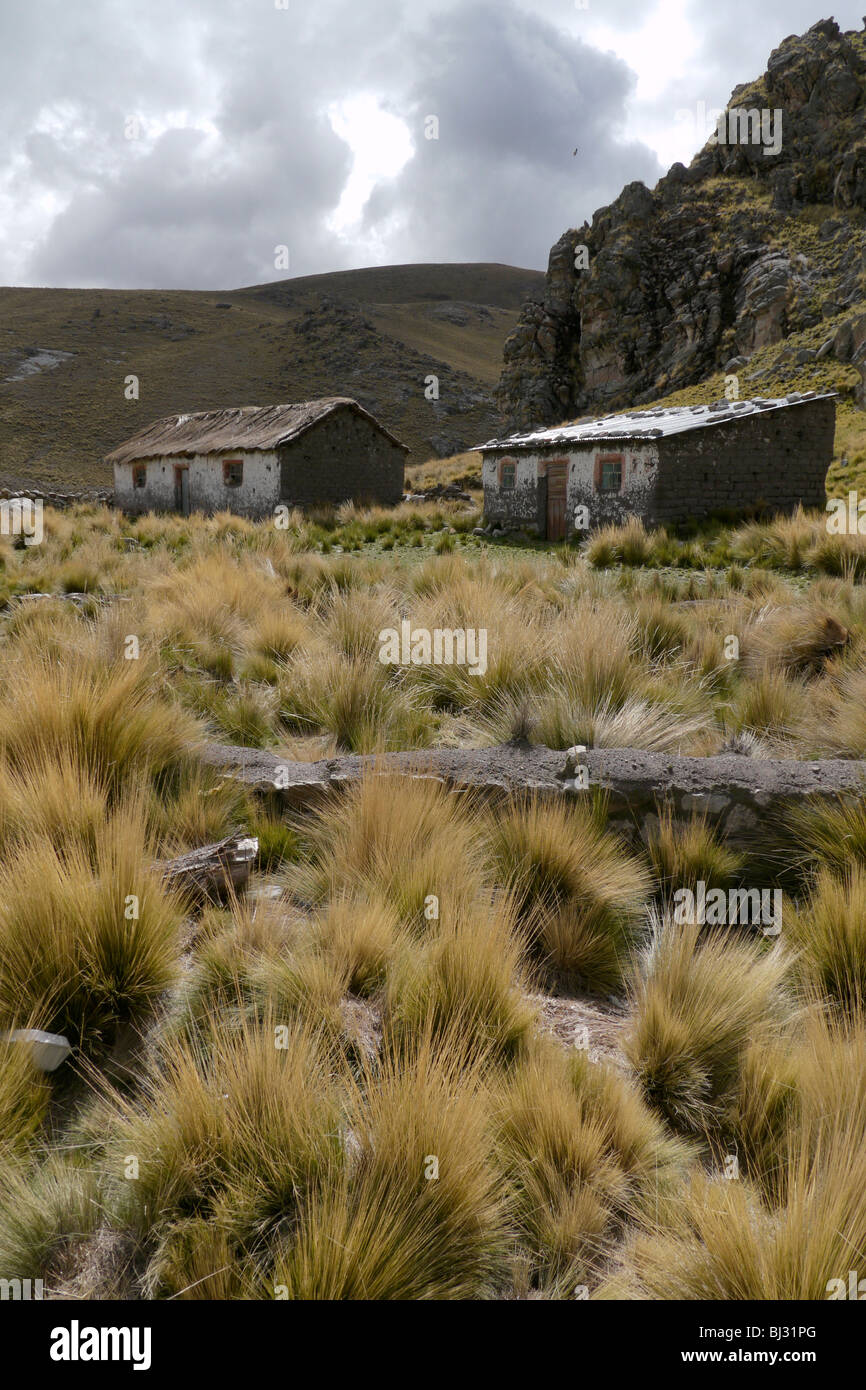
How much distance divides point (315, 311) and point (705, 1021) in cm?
7474

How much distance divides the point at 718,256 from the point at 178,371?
35634 millimetres

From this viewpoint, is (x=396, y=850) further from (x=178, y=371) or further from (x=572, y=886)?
(x=178, y=371)

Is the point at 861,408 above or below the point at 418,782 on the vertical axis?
above

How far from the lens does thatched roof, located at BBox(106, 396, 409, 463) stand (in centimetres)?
2223

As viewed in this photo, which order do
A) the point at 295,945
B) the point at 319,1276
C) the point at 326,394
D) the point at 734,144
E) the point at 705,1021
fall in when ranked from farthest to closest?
the point at 326,394, the point at 734,144, the point at 295,945, the point at 705,1021, the point at 319,1276

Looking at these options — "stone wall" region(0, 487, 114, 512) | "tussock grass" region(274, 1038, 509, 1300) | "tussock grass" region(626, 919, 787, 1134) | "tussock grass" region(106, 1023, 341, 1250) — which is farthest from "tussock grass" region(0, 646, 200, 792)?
"stone wall" region(0, 487, 114, 512)

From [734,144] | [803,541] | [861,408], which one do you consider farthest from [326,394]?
[803,541]

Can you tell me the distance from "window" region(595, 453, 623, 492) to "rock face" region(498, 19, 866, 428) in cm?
2292

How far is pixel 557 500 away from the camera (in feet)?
63.8

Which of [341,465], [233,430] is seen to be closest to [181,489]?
[233,430]

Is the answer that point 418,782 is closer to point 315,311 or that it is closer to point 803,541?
point 803,541

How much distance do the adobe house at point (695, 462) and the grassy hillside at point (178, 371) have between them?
3044 cm

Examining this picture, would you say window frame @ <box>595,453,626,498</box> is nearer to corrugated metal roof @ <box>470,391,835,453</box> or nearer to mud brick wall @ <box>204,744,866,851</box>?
corrugated metal roof @ <box>470,391,835,453</box>

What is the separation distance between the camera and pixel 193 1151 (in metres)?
2.06
